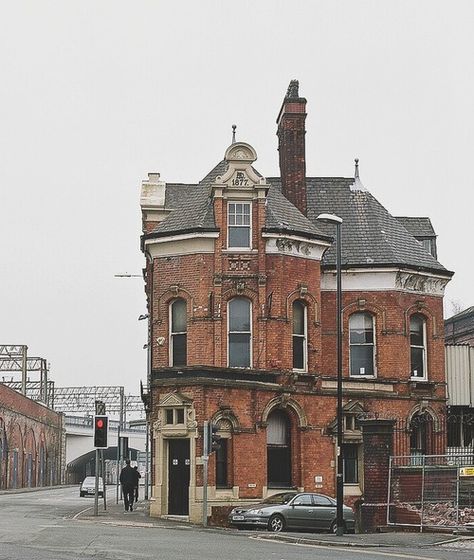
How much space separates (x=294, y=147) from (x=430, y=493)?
16372mm

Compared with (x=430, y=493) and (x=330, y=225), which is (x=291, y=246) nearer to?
(x=330, y=225)

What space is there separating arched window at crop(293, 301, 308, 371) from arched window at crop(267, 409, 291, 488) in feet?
6.17

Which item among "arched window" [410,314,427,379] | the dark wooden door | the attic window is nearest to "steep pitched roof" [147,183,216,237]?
the attic window

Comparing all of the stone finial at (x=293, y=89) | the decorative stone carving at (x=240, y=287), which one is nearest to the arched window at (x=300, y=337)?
the decorative stone carving at (x=240, y=287)

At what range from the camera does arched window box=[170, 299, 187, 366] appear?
124 feet

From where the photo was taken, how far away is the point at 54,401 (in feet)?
392

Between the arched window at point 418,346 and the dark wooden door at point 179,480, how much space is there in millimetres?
9862

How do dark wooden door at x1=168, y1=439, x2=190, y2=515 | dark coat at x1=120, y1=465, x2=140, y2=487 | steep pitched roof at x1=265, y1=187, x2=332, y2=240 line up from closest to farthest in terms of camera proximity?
dark wooden door at x1=168, y1=439, x2=190, y2=515 < steep pitched roof at x1=265, y1=187, x2=332, y2=240 < dark coat at x1=120, y1=465, x2=140, y2=487

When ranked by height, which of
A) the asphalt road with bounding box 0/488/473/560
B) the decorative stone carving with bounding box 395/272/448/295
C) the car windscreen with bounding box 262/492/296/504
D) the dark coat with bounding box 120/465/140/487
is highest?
the decorative stone carving with bounding box 395/272/448/295

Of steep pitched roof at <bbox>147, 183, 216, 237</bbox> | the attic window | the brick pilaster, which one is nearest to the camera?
the brick pilaster

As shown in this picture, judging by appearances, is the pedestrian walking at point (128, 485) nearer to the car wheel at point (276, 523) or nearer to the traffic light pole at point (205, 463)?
the traffic light pole at point (205, 463)

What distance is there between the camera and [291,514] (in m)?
31.8

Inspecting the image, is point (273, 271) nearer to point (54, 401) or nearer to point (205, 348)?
point (205, 348)

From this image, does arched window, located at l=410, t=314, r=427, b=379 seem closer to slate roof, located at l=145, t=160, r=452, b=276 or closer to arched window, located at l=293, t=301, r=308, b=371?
slate roof, located at l=145, t=160, r=452, b=276
